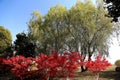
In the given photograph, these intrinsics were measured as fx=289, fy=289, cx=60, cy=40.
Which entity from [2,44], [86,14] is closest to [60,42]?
[86,14]

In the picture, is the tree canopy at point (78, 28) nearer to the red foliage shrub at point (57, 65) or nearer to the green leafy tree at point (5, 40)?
the red foliage shrub at point (57, 65)

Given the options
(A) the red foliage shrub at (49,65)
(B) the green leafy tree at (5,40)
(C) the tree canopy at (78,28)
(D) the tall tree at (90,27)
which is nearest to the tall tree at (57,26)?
(C) the tree canopy at (78,28)

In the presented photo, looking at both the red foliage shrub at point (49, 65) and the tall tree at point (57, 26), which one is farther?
the tall tree at point (57, 26)

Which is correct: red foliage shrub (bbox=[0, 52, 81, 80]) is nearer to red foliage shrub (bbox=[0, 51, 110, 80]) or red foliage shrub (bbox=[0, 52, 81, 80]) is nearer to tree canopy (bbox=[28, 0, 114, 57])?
red foliage shrub (bbox=[0, 51, 110, 80])

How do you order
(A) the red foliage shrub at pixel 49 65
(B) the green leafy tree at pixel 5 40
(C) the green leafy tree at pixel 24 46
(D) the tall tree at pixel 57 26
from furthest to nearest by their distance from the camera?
1. (B) the green leafy tree at pixel 5 40
2. (C) the green leafy tree at pixel 24 46
3. (D) the tall tree at pixel 57 26
4. (A) the red foliage shrub at pixel 49 65

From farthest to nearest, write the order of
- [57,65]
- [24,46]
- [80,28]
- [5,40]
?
[5,40], [24,46], [80,28], [57,65]

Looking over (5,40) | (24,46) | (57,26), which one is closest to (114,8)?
(57,26)

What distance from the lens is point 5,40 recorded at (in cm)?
5812

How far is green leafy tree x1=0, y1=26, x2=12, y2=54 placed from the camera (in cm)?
5607

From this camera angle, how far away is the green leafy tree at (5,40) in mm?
56069

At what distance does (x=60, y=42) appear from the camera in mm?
46062

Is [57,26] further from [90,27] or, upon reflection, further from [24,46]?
[24,46]

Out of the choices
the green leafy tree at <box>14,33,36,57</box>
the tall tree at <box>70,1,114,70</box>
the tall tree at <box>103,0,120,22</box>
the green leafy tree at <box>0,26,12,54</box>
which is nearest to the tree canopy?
the tall tree at <box>70,1,114,70</box>

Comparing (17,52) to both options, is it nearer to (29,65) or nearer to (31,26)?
(31,26)
